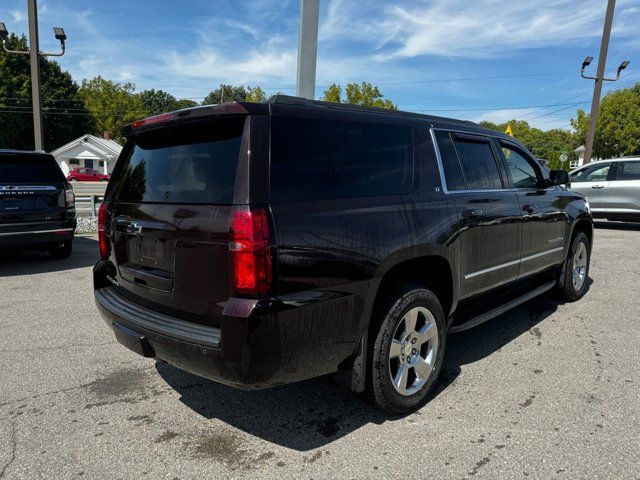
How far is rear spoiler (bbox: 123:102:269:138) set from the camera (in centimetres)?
249

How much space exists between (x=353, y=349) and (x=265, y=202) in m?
0.98

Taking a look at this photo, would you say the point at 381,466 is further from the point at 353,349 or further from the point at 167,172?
the point at 167,172

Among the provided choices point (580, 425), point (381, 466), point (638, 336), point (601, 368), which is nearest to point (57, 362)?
point (381, 466)

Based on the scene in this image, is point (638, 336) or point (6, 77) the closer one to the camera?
point (638, 336)

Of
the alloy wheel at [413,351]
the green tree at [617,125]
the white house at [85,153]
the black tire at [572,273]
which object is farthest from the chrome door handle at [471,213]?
the white house at [85,153]

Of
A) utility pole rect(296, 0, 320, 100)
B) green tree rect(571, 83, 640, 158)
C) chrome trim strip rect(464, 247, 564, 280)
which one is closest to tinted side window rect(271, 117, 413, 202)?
chrome trim strip rect(464, 247, 564, 280)

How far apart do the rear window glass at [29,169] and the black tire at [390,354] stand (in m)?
6.30

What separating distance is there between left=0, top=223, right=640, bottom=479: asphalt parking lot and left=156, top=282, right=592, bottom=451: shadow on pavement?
0.01 metres

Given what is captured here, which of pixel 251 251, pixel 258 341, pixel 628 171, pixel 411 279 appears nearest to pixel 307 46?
pixel 411 279

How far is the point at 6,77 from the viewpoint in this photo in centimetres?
5162

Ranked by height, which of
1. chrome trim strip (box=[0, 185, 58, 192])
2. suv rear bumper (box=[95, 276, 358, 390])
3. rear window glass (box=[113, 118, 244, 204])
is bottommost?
suv rear bumper (box=[95, 276, 358, 390])

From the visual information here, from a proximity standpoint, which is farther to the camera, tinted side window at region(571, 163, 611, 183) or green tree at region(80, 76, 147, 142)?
green tree at region(80, 76, 147, 142)

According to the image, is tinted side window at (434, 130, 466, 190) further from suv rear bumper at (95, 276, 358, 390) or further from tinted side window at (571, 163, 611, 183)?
tinted side window at (571, 163, 611, 183)

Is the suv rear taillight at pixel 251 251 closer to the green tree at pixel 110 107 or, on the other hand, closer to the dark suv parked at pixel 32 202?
the dark suv parked at pixel 32 202
